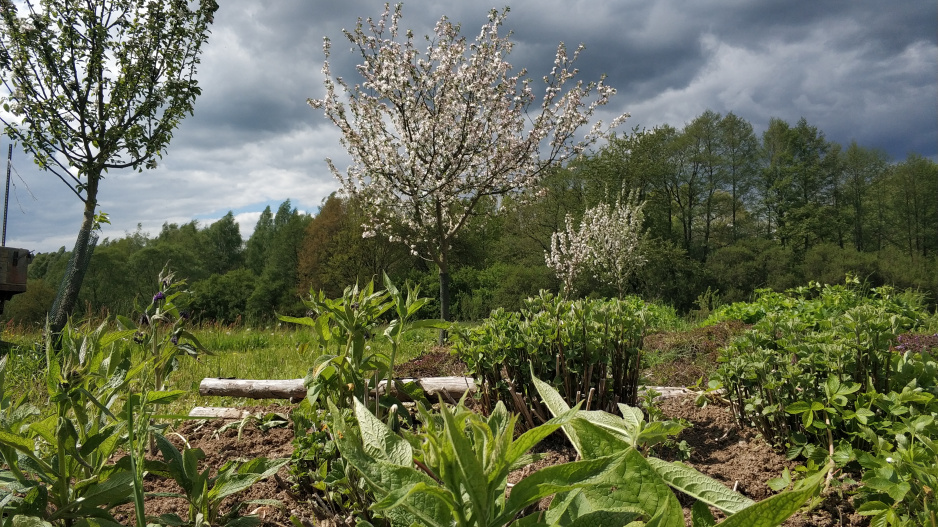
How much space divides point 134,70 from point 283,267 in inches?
1052

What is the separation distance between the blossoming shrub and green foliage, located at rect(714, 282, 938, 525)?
18.0 inches

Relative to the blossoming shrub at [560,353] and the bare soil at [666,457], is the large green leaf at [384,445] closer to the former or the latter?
the bare soil at [666,457]

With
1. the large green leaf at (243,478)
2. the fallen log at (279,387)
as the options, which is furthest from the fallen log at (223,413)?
the large green leaf at (243,478)

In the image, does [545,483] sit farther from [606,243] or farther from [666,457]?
[606,243]

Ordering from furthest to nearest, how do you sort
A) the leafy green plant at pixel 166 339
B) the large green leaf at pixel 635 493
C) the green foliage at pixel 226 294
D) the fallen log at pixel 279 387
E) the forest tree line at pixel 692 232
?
the green foliage at pixel 226 294, the forest tree line at pixel 692 232, the fallen log at pixel 279 387, the leafy green plant at pixel 166 339, the large green leaf at pixel 635 493

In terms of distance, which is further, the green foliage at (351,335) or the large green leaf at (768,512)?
the green foliage at (351,335)

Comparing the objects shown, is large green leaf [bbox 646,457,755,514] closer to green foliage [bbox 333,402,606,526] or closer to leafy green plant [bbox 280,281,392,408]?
green foliage [bbox 333,402,606,526]

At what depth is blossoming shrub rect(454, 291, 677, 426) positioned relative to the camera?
8.02ft

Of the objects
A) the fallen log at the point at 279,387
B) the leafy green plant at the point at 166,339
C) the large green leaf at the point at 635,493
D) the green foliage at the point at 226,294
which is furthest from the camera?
the green foliage at the point at 226,294

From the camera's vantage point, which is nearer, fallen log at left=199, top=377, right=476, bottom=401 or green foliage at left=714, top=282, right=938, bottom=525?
green foliage at left=714, top=282, right=938, bottom=525

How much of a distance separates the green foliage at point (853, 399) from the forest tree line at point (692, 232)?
19.5m

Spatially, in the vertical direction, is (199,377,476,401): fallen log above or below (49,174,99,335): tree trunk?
below

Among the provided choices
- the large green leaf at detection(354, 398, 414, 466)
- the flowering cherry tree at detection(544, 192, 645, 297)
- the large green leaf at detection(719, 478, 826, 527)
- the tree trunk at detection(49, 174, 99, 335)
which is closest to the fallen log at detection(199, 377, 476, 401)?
the large green leaf at detection(354, 398, 414, 466)

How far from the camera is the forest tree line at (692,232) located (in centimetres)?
2533
